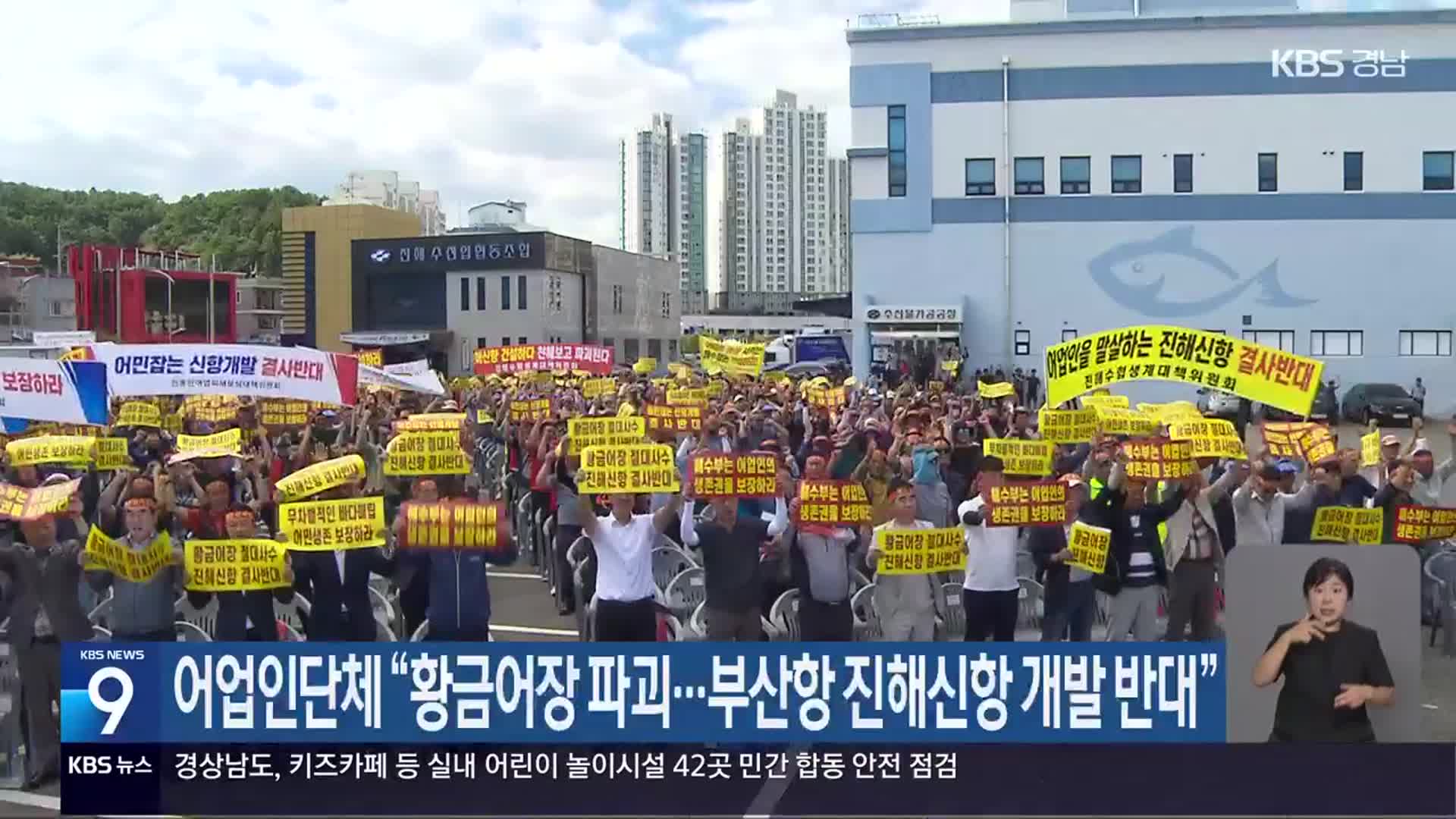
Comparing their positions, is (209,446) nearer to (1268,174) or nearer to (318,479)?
(318,479)

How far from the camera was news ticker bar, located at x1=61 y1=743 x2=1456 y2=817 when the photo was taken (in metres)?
7.04

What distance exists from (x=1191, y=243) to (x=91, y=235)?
292ft

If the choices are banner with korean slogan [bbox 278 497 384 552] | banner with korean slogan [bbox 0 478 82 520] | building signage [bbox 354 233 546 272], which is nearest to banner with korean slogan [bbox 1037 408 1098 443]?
banner with korean slogan [bbox 278 497 384 552]

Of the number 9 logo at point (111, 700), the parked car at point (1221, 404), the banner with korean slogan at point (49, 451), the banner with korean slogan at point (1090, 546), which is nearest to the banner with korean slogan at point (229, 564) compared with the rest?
the number 9 logo at point (111, 700)

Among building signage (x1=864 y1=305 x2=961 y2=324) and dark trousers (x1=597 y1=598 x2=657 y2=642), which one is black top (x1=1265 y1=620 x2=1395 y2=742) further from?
building signage (x1=864 y1=305 x2=961 y2=324)

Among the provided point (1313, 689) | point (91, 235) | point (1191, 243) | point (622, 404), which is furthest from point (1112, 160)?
point (91, 235)

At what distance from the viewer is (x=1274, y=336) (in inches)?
1645

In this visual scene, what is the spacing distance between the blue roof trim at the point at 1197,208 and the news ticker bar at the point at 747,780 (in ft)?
119

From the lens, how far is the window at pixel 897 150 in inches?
1678

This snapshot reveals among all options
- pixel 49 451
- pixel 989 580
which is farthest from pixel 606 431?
pixel 49 451

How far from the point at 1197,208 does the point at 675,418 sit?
31501mm

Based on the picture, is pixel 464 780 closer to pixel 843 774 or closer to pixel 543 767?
pixel 543 767

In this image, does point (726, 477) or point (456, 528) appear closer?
point (456, 528)

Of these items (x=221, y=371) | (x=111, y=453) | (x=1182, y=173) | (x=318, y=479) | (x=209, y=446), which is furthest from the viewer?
(x=1182, y=173)
